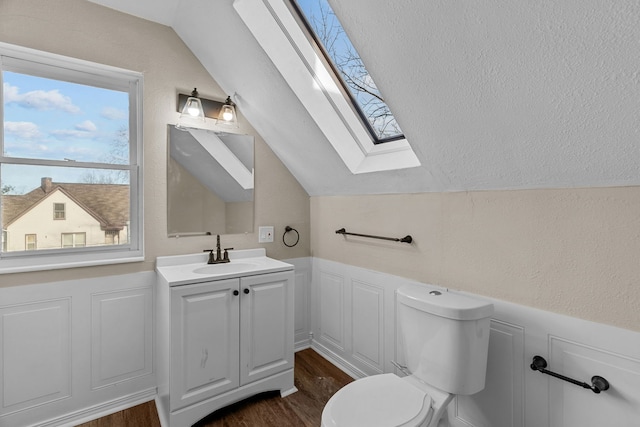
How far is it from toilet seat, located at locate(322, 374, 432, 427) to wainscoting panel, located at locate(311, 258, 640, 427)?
0.40 meters

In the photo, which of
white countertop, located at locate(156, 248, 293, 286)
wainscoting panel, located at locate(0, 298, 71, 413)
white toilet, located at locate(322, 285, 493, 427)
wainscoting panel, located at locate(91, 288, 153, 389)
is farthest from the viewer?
wainscoting panel, located at locate(91, 288, 153, 389)

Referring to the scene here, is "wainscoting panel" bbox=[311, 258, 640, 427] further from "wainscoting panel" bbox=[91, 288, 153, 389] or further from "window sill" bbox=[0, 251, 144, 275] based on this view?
"window sill" bbox=[0, 251, 144, 275]

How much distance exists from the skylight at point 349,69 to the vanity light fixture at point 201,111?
0.79 metres

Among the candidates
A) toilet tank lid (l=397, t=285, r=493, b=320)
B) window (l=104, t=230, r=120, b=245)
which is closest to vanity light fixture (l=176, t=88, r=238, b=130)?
window (l=104, t=230, r=120, b=245)

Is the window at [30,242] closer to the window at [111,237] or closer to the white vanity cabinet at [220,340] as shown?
the window at [111,237]

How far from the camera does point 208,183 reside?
88.3 inches

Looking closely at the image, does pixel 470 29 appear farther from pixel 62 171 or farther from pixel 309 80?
pixel 62 171

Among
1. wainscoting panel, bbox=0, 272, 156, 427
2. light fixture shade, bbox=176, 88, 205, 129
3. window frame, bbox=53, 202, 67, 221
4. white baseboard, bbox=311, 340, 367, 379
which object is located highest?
light fixture shade, bbox=176, 88, 205, 129

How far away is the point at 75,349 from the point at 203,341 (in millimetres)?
750

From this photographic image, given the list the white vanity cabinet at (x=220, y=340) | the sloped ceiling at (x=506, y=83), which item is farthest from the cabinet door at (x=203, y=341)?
the sloped ceiling at (x=506, y=83)

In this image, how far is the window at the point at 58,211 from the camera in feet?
5.90

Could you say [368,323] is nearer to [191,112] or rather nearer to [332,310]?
[332,310]

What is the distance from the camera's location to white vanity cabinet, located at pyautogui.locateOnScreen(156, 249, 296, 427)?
66.1 inches

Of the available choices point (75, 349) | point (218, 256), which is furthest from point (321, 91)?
point (75, 349)
